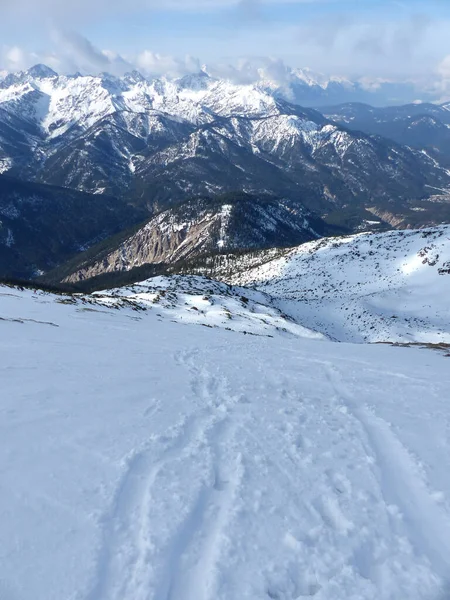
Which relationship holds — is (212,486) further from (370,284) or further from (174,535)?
(370,284)

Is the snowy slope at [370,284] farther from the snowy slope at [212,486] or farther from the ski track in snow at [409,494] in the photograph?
the ski track in snow at [409,494]

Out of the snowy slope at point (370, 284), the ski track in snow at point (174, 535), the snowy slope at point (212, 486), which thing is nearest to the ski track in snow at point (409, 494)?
the snowy slope at point (212, 486)

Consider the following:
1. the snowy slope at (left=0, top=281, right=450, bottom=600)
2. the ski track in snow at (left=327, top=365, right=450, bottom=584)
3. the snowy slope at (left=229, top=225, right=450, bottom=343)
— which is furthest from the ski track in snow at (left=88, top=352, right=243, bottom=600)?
Answer: the snowy slope at (left=229, top=225, right=450, bottom=343)

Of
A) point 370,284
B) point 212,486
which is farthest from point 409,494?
point 370,284

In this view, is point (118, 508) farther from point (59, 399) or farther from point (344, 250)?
point (344, 250)

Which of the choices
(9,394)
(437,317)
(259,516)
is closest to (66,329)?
(9,394)
